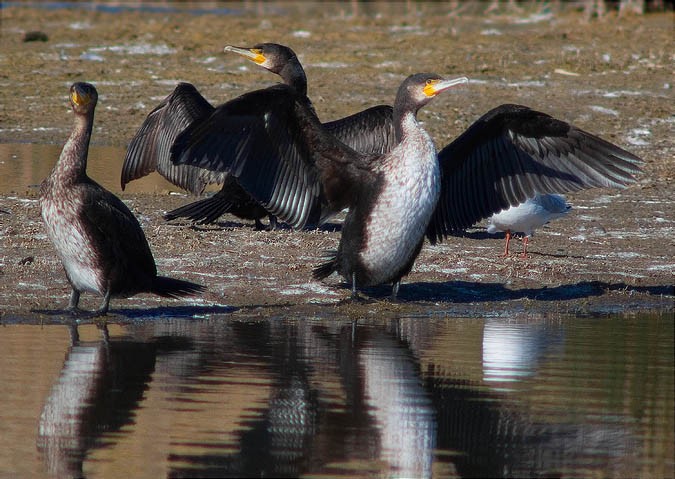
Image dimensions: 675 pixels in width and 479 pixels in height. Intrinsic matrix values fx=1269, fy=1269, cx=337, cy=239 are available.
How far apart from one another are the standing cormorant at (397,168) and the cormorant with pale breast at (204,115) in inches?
68.3

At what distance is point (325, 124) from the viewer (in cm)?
1154

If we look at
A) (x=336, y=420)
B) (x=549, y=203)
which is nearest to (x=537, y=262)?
(x=549, y=203)

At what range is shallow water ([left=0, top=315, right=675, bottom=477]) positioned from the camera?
539 cm

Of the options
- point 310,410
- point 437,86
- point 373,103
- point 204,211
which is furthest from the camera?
point 373,103

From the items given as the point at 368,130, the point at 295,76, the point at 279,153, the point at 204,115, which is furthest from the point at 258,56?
the point at 279,153

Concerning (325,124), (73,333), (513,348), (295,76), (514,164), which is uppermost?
(295,76)

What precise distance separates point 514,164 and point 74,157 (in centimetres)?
349

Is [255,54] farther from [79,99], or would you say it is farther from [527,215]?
[79,99]

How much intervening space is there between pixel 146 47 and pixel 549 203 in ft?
43.7

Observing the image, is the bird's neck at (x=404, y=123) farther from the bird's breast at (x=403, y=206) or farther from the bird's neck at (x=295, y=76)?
the bird's neck at (x=295, y=76)

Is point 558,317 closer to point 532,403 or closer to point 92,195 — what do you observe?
point 532,403

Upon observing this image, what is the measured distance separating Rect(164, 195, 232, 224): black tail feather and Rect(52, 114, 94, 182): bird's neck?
332 centimetres

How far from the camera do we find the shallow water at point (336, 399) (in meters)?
5.39

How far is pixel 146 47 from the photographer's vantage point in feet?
75.7
